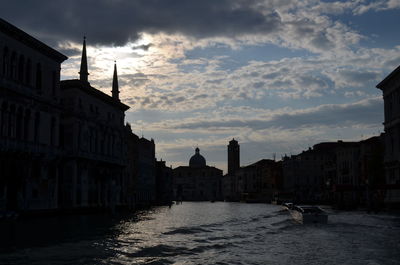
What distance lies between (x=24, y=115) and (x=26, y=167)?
445 cm

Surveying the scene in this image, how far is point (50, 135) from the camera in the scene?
4919cm

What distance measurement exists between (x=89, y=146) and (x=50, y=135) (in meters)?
11.3

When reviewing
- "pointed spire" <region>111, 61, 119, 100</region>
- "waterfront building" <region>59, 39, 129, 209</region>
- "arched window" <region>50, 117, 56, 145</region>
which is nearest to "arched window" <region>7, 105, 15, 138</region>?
"arched window" <region>50, 117, 56, 145</region>

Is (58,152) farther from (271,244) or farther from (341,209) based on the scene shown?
(341,209)

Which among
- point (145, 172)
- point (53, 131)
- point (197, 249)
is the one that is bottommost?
point (197, 249)

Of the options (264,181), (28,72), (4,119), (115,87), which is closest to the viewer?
(4,119)

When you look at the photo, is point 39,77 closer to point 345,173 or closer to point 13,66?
point 13,66

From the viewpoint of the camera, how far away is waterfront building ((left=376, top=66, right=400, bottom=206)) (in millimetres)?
65625

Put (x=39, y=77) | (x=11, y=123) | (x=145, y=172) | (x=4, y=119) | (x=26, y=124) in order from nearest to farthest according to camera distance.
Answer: (x=4, y=119) → (x=11, y=123) → (x=26, y=124) → (x=39, y=77) → (x=145, y=172)

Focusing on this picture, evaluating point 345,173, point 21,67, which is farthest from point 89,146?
point 345,173

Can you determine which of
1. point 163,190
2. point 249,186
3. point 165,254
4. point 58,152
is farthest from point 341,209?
point 249,186

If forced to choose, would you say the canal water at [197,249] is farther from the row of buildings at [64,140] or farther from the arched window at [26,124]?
the arched window at [26,124]

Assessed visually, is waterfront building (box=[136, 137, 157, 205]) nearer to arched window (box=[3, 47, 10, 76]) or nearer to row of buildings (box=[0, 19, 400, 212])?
row of buildings (box=[0, 19, 400, 212])

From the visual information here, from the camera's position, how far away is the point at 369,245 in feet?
75.6
